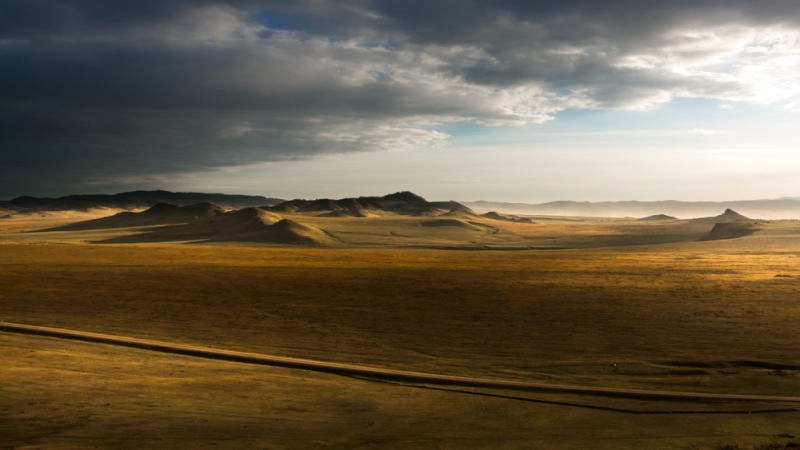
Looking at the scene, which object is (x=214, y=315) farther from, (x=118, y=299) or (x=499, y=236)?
(x=499, y=236)

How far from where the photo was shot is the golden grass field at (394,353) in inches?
360

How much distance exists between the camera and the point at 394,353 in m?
15.8

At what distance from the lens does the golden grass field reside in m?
9.15

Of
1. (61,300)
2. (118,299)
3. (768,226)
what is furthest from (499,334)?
(768,226)

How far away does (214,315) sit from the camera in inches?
819

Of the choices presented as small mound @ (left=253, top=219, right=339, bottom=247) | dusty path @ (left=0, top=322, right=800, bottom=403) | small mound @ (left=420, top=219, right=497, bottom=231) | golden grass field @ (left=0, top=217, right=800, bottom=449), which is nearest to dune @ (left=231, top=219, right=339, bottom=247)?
small mound @ (left=253, top=219, right=339, bottom=247)

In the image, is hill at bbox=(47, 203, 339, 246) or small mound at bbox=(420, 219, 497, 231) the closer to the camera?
hill at bbox=(47, 203, 339, 246)

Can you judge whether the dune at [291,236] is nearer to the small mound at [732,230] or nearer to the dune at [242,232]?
the dune at [242,232]

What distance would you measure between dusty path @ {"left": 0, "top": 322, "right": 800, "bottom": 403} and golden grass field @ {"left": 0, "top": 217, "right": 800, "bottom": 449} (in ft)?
1.55

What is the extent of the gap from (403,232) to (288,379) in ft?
316

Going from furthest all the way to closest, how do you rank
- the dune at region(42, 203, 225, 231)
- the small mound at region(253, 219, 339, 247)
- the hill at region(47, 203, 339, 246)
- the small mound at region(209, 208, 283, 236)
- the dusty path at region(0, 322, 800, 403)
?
the dune at region(42, 203, 225, 231) < the small mound at region(209, 208, 283, 236) < the hill at region(47, 203, 339, 246) < the small mound at region(253, 219, 339, 247) < the dusty path at region(0, 322, 800, 403)

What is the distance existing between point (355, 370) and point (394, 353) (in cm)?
251

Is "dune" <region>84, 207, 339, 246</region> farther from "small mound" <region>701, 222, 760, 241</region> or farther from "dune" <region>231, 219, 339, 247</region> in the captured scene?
"small mound" <region>701, 222, 760, 241</region>

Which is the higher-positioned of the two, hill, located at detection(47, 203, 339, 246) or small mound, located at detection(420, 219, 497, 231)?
small mound, located at detection(420, 219, 497, 231)
